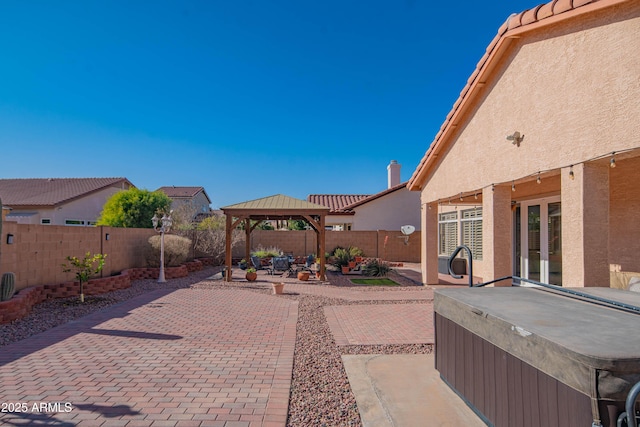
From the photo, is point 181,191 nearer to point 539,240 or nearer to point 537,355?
point 539,240

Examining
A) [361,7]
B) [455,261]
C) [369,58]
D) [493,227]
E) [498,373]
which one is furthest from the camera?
[369,58]

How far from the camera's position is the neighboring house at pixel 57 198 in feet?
85.6

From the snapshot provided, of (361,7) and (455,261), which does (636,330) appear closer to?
(455,261)

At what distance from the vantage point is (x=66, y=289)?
1019 centimetres

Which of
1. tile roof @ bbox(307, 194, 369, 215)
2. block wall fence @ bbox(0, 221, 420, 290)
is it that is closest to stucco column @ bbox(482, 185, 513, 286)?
block wall fence @ bbox(0, 221, 420, 290)

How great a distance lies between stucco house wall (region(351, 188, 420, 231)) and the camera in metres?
25.7

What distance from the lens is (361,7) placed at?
1185 centimetres

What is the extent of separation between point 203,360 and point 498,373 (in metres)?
4.10

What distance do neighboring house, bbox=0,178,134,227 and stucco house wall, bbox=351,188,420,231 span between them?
21411 millimetres

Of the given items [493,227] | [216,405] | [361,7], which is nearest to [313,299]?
[493,227]

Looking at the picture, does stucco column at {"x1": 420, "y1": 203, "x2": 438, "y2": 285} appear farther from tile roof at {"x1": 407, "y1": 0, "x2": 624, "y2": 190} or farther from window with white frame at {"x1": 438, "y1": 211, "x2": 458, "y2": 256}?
window with white frame at {"x1": 438, "y1": 211, "x2": 458, "y2": 256}

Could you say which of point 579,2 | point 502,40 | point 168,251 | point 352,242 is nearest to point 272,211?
point 168,251

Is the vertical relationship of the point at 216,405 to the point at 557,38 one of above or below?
below

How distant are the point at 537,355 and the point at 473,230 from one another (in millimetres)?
12756
